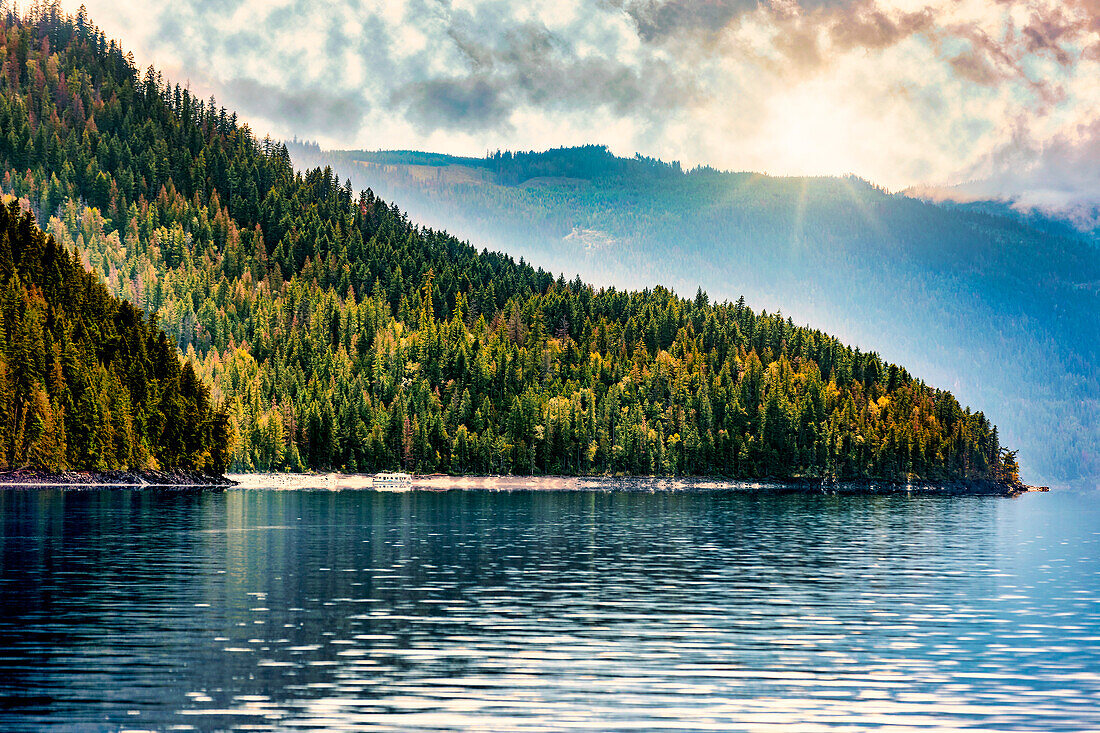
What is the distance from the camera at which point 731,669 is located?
42.4 metres

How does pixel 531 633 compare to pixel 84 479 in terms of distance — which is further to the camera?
pixel 84 479

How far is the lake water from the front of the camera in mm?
35594

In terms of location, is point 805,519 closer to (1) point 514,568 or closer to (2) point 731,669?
(1) point 514,568

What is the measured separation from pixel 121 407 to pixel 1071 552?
140m

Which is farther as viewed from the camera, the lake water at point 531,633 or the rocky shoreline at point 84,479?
the rocky shoreline at point 84,479

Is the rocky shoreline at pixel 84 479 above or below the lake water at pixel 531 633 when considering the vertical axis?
above

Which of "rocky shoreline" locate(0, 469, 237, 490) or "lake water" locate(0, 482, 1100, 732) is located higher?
"rocky shoreline" locate(0, 469, 237, 490)

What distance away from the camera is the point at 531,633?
163 feet

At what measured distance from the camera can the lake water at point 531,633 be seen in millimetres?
35594

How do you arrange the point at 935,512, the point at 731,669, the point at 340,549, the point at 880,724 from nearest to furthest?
the point at 880,724 → the point at 731,669 → the point at 340,549 → the point at 935,512

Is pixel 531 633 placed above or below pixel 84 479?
below

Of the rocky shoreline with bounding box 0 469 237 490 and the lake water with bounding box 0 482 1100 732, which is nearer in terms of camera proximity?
the lake water with bounding box 0 482 1100 732

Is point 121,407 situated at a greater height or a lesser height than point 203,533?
greater

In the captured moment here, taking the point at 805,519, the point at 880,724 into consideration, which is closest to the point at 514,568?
the point at 880,724
